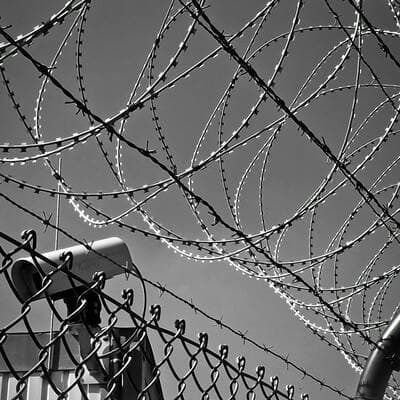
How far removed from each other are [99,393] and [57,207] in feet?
6.15

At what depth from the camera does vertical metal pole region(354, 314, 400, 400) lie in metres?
3.60

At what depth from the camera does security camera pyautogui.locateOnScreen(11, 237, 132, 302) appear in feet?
12.9

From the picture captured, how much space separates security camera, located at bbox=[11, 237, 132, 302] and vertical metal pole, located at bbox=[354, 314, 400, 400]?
1.25 m

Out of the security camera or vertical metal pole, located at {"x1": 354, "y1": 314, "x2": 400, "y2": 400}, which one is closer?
vertical metal pole, located at {"x1": 354, "y1": 314, "x2": 400, "y2": 400}

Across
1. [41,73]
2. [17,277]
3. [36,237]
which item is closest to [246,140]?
[17,277]

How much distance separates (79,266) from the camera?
4336 millimetres

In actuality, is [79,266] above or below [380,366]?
above

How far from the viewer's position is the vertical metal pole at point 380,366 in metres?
3.60

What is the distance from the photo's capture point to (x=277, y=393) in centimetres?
305

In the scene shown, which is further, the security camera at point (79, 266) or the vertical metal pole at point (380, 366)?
the security camera at point (79, 266)

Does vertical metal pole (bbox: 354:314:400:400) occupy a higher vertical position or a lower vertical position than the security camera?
lower

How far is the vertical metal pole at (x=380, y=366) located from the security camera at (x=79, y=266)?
1.25 m

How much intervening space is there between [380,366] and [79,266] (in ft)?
5.26

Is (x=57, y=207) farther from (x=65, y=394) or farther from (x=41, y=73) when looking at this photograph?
(x=65, y=394)
